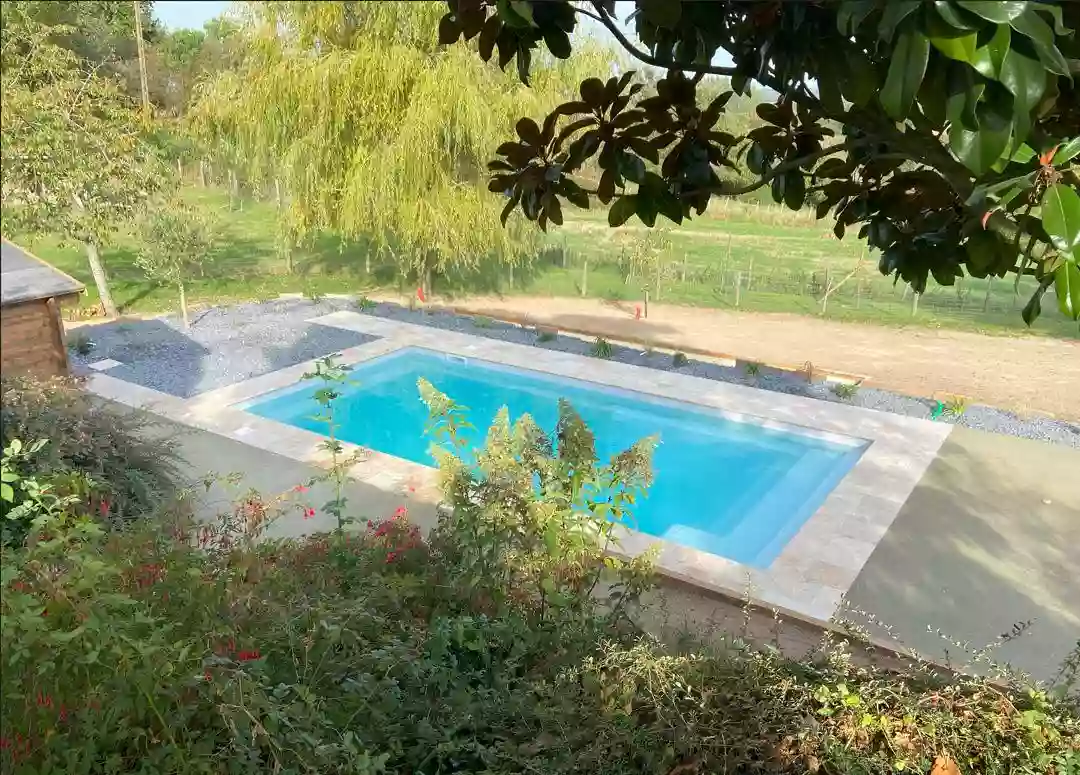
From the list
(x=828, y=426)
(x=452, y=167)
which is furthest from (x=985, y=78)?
(x=828, y=426)

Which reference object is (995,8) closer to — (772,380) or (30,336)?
(30,336)

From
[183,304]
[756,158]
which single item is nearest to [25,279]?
[756,158]

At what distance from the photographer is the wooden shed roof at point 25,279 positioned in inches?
17.5

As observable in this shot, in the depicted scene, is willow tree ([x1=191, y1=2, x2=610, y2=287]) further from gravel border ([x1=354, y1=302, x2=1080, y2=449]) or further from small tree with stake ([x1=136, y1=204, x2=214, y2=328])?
gravel border ([x1=354, y1=302, x2=1080, y2=449])

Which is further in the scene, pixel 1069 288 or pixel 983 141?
pixel 1069 288

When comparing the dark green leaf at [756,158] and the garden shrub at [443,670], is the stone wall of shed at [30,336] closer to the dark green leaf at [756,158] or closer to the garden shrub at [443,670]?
the garden shrub at [443,670]

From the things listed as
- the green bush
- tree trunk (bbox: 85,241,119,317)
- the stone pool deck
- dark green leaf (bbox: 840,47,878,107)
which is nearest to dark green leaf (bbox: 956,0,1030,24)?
dark green leaf (bbox: 840,47,878,107)

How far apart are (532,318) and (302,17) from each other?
136 inches

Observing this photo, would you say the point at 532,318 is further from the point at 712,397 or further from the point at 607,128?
the point at 607,128

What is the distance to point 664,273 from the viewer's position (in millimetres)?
4777

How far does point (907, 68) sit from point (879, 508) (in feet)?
11.4

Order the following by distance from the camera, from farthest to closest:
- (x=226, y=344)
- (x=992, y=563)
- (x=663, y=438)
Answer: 1. (x=663, y=438)
2. (x=226, y=344)
3. (x=992, y=563)

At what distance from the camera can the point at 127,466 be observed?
2.74m

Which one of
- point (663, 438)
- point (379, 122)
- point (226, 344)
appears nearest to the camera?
point (226, 344)
